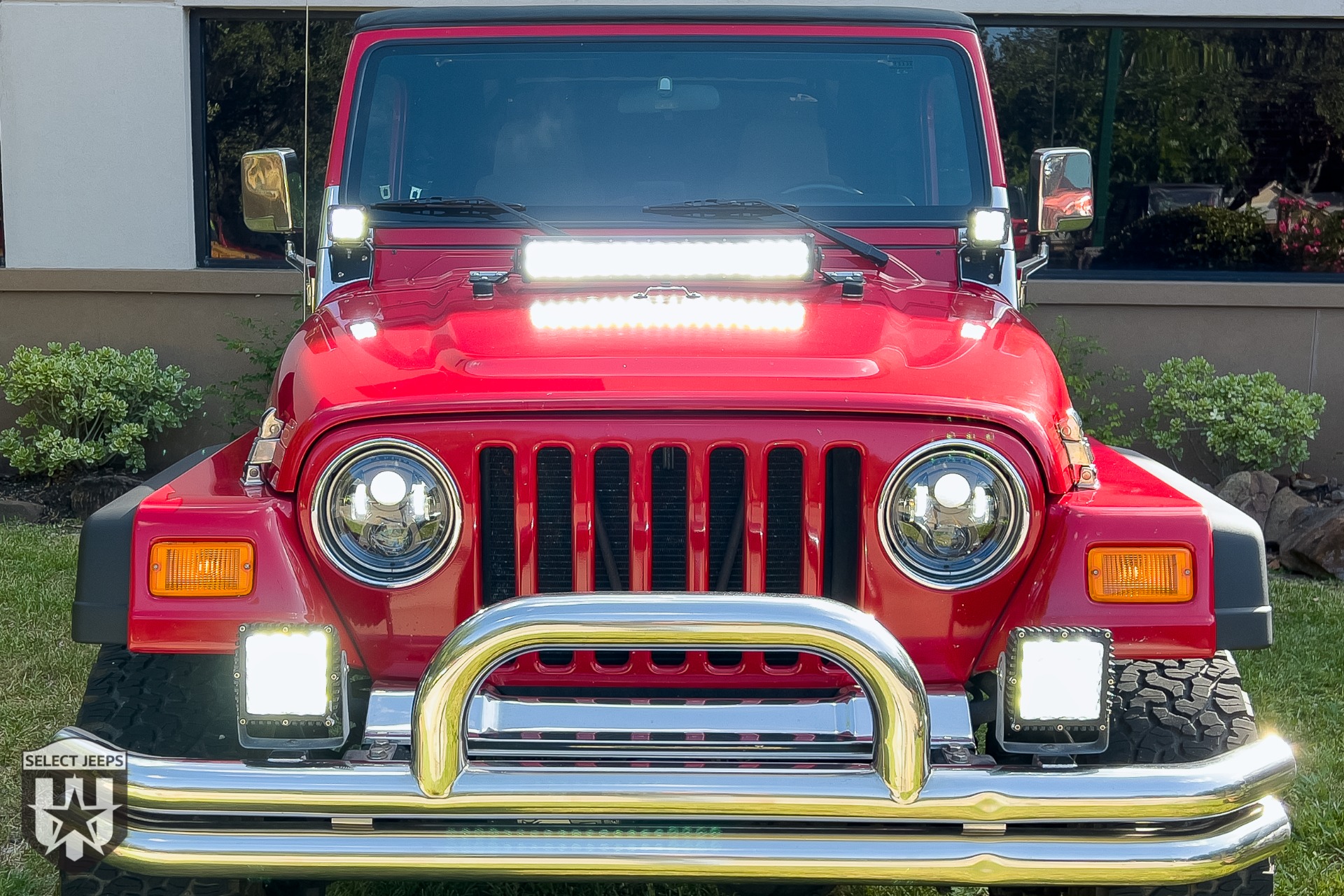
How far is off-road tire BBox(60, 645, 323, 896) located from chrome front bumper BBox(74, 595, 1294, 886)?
0.25 metres

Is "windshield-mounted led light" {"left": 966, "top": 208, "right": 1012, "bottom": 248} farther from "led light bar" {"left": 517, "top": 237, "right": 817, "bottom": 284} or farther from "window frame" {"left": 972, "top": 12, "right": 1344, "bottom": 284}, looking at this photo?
"window frame" {"left": 972, "top": 12, "right": 1344, "bottom": 284}

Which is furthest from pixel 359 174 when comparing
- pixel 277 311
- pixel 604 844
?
pixel 277 311

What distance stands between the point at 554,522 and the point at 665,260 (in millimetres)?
844

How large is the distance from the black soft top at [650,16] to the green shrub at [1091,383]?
3.44 metres

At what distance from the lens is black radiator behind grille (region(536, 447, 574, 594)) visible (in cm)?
202

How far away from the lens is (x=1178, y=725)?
2.09 m

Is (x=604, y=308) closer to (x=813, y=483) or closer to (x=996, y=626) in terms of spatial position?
(x=813, y=483)

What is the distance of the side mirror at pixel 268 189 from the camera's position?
3143 mm

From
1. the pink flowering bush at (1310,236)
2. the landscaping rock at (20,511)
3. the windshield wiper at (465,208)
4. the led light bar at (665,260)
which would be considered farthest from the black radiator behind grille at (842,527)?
the pink flowering bush at (1310,236)

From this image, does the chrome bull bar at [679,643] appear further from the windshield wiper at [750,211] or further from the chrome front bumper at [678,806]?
the windshield wiper at [750,211]

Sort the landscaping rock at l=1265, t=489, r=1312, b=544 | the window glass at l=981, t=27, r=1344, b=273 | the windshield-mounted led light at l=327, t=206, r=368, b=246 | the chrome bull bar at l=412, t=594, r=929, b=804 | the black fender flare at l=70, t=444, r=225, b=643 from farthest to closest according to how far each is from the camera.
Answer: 1. the window glass at l=981, t=27, r=1344, b=273
2. the landscaping rock at l=1265, t=489, r=1312, b=544
3. the windshield-mounted led light at l=327, t=206, r=368, b=246
4. the black fender flare at l=70, t=444, r=225, b=643
5. the chrome bull bar at l=412, t=594, r=929, b=804

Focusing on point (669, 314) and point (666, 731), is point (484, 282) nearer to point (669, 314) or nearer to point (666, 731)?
point (669, 314)

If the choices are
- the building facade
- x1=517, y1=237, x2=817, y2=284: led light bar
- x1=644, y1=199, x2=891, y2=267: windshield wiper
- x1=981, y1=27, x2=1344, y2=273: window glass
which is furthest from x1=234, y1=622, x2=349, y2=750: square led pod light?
x1=981, y1=27, x2=1344, y2=273: window glass

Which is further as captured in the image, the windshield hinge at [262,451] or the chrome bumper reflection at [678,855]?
the windshield hinge at [262,451]
